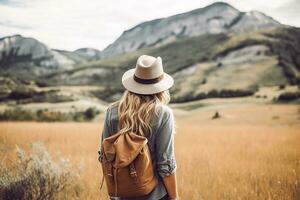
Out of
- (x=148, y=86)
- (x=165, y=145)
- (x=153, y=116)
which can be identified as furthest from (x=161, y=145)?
(x=148, y=86)

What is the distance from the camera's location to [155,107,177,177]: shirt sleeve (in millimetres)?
2766

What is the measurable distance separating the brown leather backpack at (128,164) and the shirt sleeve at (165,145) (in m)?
0.08

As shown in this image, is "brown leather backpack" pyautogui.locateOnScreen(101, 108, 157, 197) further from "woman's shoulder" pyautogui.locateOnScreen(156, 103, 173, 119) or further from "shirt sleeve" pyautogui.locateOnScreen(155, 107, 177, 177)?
"woman's shoulder" pyautogui.locateOnScreen(156, 103, 173, 119)

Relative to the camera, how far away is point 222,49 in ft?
491

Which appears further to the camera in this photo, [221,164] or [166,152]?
[221,164]

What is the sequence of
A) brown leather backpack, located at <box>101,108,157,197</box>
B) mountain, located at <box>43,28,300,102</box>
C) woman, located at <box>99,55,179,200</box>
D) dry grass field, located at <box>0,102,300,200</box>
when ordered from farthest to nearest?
1. mountain, located at <box>43,28,300,102</box>
2. dry grass field, located at <box>0,102,300,200</box>
3. woman, located at <box>99,55,179,200</box>
4. brown leather backpack, located at <box>101,108,157,197</box>

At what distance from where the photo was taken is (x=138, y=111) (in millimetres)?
2742

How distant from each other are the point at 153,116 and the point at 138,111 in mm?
98

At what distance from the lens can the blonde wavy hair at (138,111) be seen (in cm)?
273

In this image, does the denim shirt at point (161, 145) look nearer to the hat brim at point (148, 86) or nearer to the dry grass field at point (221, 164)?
the hat brim at point (148, 86)

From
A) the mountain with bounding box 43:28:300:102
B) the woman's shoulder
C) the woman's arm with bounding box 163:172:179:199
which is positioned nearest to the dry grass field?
the woman's arm with bounding box 163:172:179:199

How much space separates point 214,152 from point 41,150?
4.38 metres

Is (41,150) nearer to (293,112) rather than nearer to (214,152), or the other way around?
(214,152)

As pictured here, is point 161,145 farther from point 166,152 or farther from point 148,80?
point 148,80
